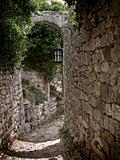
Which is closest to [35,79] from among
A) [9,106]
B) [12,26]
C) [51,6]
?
[51,6]

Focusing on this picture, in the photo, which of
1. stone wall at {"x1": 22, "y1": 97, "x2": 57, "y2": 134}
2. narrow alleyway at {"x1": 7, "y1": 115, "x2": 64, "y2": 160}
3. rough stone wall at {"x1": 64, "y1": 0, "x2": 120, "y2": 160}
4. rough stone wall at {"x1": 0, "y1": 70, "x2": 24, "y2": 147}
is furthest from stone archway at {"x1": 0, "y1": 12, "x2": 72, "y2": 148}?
rough stone wall at {"x1": 64, "y1": 0, "x2": 120, "y2": 160}

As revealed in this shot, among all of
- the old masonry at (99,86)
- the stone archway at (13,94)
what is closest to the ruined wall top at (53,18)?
the stone archway at (13,94)

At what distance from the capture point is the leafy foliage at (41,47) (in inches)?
566

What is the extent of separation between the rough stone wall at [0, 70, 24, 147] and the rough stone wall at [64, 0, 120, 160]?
257 cm

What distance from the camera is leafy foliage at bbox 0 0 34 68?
23.4 ft

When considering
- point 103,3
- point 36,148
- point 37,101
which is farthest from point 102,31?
point 37,101

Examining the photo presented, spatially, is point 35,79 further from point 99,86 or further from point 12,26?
point 99,86

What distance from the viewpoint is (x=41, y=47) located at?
14.4 metres

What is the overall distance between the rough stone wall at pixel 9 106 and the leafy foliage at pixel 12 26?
46cm

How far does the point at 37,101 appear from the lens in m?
13.8

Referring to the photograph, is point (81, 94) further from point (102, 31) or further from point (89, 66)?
point (102, 31)

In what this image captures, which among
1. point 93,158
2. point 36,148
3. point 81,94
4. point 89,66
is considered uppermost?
point 89,66

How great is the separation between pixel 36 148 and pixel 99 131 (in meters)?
4.29

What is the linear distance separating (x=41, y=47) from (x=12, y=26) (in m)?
6.98
